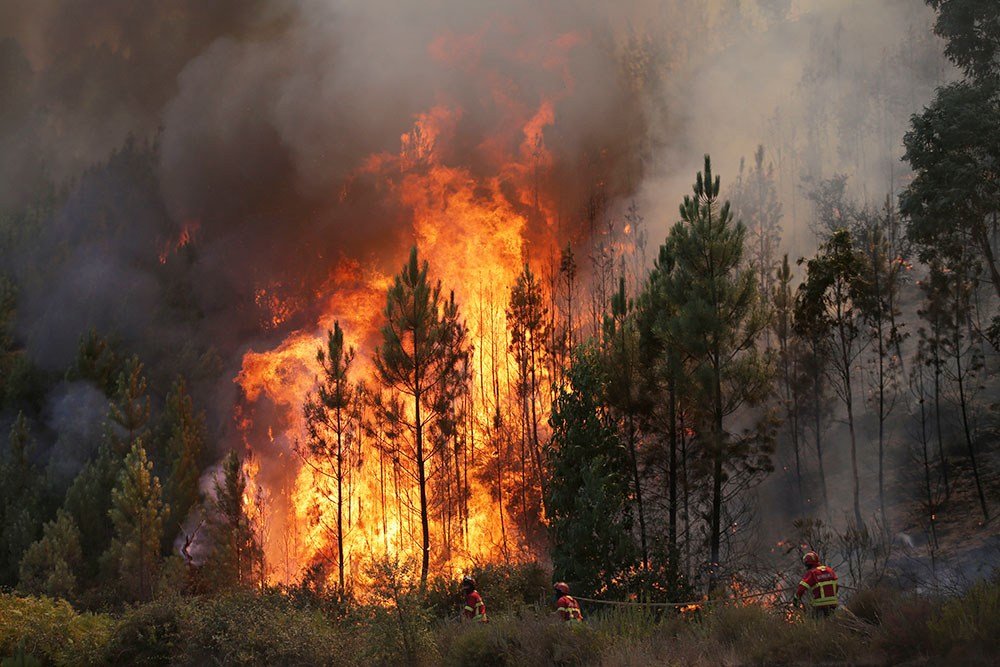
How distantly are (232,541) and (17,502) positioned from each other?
553 inches

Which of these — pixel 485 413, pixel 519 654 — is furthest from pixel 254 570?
pixel 519 654

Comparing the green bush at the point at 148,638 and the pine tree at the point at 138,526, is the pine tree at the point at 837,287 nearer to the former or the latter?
the green bush at the point at 148,638

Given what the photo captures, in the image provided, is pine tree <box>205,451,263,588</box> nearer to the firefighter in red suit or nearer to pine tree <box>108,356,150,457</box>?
pine tree <box>108,356,150,457</box>

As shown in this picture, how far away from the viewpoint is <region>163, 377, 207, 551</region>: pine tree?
3606 cm

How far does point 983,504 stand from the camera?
29172 millimetres

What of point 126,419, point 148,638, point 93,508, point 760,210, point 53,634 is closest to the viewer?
point 148,638

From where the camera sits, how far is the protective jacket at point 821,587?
12.4 meters

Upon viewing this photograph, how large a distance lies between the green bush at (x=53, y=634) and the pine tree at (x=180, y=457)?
732 inches

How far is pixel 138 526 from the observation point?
3080 cm

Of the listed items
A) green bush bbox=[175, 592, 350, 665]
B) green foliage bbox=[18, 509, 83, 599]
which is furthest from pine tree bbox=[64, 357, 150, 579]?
green bush bbox=[175, 592, 350, 665]

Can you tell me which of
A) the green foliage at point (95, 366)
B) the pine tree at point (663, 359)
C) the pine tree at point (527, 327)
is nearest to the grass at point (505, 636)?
the pine tree at point (663, 359)

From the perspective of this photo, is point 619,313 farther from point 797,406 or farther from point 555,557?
point 797,406

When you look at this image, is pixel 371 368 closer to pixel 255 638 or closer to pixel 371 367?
pixel 371 367

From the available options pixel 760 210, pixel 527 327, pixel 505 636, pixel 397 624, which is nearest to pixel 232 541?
pixel 527 327
